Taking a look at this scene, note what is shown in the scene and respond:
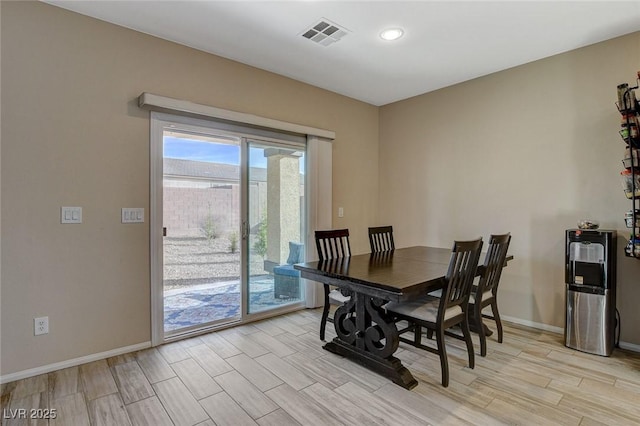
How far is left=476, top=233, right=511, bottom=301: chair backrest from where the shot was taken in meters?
2.55

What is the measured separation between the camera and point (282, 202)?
377 cm

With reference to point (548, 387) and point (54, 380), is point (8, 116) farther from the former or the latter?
point (548, 387)

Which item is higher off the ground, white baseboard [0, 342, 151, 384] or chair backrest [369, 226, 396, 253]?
chair backrest [369, 226, 396, 253]

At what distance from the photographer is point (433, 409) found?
1964 millimetres

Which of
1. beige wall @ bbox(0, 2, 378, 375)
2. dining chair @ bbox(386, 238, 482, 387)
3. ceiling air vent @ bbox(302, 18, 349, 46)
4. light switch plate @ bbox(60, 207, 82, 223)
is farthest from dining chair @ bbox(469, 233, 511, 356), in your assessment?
light switch plate @ bbox(60, 207, 82, 223)

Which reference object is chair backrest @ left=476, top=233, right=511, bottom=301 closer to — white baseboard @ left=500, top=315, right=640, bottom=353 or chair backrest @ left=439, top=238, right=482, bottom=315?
chair backrest @ left=439, top=238, right=482, bottom=315

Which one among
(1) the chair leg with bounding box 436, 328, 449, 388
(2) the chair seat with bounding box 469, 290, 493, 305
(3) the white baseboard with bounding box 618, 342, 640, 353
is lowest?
(3) the white baseboard with bounding box 618, 342, 640, 353

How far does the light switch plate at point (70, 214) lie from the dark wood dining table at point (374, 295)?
1.77m

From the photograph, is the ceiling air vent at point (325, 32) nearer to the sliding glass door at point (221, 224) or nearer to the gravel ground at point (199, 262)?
the sliding glass door at point (221, 224)

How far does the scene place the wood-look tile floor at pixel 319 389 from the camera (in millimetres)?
1887

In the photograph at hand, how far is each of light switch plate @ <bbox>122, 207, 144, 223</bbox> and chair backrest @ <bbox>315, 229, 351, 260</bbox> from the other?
5.08ft

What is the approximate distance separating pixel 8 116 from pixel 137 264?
4.51 feet
